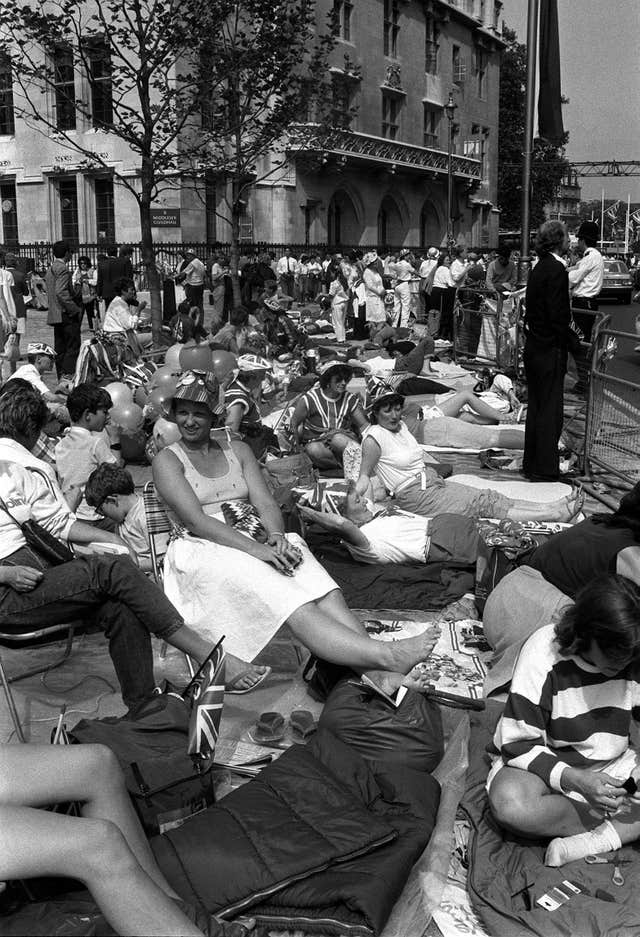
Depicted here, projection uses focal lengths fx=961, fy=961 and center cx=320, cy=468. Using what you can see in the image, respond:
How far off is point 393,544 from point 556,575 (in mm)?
1729

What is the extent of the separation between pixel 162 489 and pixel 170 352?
5.47m

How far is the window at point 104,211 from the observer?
3403 cm

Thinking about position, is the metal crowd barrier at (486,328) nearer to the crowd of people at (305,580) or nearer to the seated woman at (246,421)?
the crowd of people at (305,580)

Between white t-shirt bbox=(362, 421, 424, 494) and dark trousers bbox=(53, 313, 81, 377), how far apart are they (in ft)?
26.4

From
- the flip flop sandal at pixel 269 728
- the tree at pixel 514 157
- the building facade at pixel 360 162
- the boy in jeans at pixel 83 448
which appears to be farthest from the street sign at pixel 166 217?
the tree at pixel 514 157

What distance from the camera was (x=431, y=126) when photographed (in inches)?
2098

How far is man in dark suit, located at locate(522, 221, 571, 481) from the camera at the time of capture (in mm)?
7730

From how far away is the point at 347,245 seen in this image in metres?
44.1

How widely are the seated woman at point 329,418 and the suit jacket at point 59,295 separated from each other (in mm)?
6407

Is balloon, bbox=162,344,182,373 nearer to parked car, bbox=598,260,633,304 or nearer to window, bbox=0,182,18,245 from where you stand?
parked car, bbox=598,260,633,304

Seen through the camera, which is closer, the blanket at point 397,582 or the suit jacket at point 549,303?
the blanket at point 397,582

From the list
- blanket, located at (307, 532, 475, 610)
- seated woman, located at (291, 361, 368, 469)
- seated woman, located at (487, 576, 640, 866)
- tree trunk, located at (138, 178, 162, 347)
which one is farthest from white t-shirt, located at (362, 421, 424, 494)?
tree trunk, located at (138, 178, 162, 347)

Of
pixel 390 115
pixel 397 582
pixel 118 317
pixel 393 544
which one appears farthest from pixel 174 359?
pixel 390 115

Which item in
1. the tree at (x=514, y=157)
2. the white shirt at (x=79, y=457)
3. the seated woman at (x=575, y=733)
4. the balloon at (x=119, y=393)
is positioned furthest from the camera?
the tree at (x=514, y=157)
